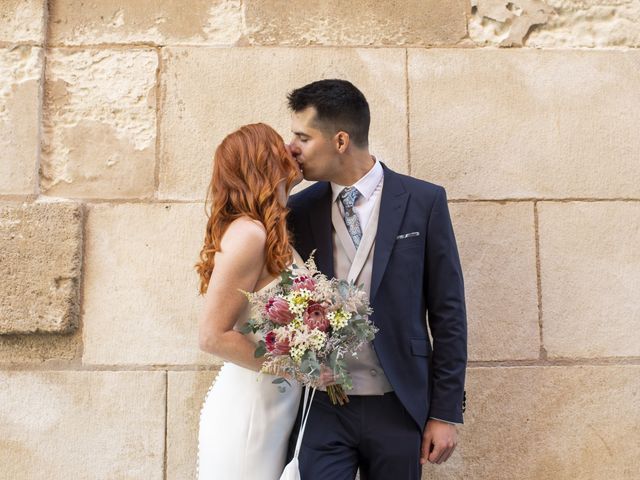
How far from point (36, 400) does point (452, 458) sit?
6.66 feet

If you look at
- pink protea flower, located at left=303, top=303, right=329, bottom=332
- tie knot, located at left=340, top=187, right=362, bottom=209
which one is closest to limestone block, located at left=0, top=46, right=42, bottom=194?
tie knot, located at left=340, top=187, right=362, bottom=209

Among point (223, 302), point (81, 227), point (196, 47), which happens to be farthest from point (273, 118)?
point (223, 302)

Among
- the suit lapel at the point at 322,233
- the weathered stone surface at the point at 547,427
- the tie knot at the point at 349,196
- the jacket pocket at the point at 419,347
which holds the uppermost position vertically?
the tie knot at the point at 349,196

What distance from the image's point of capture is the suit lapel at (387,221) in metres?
2.91

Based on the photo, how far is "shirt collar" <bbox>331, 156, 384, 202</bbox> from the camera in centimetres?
311

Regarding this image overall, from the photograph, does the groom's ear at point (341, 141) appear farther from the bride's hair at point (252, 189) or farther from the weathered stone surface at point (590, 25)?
the weathered stone surface at point (590, 25)

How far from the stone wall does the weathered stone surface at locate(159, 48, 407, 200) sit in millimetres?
10

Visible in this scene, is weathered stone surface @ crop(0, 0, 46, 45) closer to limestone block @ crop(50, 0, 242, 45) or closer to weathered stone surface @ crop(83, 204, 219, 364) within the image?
limestone block @ crop(50, 0, 242, 45)

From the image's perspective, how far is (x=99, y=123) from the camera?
3793 mm

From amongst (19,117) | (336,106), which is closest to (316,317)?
(336,106)

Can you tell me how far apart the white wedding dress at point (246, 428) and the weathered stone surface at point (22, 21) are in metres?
1.94

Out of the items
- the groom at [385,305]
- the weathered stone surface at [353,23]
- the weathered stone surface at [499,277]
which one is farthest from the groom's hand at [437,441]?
the weathered stone surface at [353,23]

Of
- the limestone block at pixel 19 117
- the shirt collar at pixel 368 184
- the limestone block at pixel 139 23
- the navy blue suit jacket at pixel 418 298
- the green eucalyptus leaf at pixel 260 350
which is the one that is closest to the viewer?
the green eucalyptus leaf at pixel 260 350

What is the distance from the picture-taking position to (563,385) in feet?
12.2
